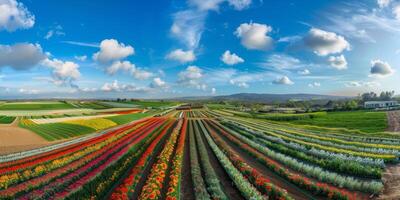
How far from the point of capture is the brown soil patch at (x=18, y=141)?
106 ft

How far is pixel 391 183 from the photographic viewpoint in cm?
1519

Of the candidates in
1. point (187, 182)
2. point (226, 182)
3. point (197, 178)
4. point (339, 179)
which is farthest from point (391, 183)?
point (187, 182)

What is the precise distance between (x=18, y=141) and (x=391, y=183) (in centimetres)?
4187

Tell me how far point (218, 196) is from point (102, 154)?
15435 mm

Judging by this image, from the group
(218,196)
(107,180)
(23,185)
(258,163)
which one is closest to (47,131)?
(23,185)

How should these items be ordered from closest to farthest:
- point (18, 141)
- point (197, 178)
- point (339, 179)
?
point (339, 179)
point (197, 178)
point (18, 141)

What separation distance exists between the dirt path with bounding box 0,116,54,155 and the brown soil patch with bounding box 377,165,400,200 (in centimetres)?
3579

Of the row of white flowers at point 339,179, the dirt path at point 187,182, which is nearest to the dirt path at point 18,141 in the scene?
the dirt path at point 187,182

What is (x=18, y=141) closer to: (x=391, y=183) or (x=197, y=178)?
(x=197, y=178)

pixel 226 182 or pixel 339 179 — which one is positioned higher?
pixel 339 179

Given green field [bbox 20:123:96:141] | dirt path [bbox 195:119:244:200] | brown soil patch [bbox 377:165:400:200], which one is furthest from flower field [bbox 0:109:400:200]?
green field [bbox 20:123:96:141]

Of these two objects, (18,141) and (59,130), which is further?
(59,130)

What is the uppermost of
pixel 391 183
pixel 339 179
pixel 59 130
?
pixel 339 179

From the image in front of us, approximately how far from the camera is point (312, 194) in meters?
13.5
